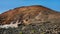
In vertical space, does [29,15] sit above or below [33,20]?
above

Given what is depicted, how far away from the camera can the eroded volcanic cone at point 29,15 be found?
27.0 metres

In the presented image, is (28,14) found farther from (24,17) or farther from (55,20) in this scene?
(55,20)

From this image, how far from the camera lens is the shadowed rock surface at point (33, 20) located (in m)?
26.4

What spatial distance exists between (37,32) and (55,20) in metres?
1.66

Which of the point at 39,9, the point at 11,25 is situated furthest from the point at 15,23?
the point at 39,9

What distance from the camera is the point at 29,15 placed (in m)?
28.0

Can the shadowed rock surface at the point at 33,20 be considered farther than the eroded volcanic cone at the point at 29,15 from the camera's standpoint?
No

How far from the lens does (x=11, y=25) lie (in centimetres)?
2816

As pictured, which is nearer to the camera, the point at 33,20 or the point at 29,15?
the point at 33,20

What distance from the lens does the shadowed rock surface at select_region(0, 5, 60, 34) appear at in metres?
26.4

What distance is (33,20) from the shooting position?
2708cm

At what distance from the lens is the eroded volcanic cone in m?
27.0

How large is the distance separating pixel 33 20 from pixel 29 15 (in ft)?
3.30

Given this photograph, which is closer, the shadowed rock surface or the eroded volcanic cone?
the shadowed rock surface
